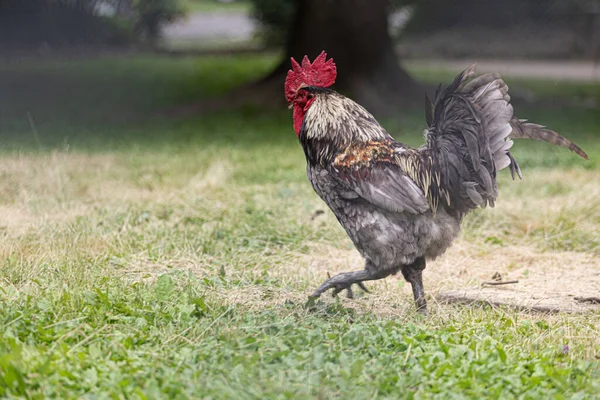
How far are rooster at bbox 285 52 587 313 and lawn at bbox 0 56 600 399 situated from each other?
0.52m

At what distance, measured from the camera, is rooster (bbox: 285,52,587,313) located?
4.54 meters

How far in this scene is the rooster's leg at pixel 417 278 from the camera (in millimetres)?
4750

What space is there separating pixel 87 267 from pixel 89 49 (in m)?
17.3

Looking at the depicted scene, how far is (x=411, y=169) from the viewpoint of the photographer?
4.66 metres

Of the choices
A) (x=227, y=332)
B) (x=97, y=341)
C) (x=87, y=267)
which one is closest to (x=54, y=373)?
(x=97, y=341)

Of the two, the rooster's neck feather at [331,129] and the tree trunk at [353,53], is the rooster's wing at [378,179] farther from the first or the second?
the tree trunk at [353,53]

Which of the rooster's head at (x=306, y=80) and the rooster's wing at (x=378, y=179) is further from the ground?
the rooster's head at (x=306, y=80)

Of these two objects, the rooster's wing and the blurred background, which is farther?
the blurred background

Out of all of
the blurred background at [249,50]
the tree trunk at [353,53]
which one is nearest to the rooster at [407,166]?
the blurred background at [249,50]

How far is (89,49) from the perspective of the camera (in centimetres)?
2122

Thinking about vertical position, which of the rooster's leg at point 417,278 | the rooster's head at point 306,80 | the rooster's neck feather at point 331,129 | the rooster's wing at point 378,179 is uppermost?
the rooster's head at point 306,80

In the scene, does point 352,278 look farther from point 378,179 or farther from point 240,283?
point 240,283

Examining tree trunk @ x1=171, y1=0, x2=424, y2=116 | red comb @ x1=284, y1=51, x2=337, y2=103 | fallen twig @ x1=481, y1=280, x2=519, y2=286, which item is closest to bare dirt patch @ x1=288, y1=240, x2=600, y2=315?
fallen twig @ x1=481, y1=280, x2=519, y2=286

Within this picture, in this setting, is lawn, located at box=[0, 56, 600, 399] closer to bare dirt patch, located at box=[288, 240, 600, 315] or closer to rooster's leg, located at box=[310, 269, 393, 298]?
bare dirt patch, located at box=[288, 240, 600, 315]
